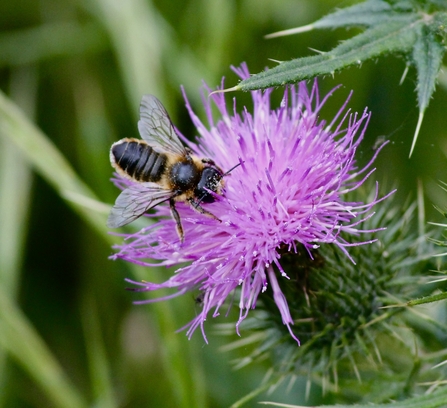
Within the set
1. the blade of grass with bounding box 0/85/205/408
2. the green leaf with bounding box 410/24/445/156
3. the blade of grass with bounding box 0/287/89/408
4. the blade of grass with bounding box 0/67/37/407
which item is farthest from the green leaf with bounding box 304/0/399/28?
the blade of grass with bounding box 0/67/37/407

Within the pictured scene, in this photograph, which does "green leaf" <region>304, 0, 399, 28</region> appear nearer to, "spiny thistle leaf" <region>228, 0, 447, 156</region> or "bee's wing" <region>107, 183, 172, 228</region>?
"spiny thistle leaf" <region>228, 0, 447, 156</region>

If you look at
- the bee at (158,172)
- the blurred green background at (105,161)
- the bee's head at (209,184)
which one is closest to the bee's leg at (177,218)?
the bee at (158,172)

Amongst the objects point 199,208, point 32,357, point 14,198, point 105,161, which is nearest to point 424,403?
point 199,208

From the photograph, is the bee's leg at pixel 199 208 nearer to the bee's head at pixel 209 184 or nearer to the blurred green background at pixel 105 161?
the bee's head at pixel 209 184

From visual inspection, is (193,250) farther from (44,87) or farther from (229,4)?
(44,87)

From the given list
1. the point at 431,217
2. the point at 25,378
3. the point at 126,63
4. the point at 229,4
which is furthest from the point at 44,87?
the point at 431,217

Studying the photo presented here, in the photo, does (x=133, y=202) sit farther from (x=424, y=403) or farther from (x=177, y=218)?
(x=424, y=403)
